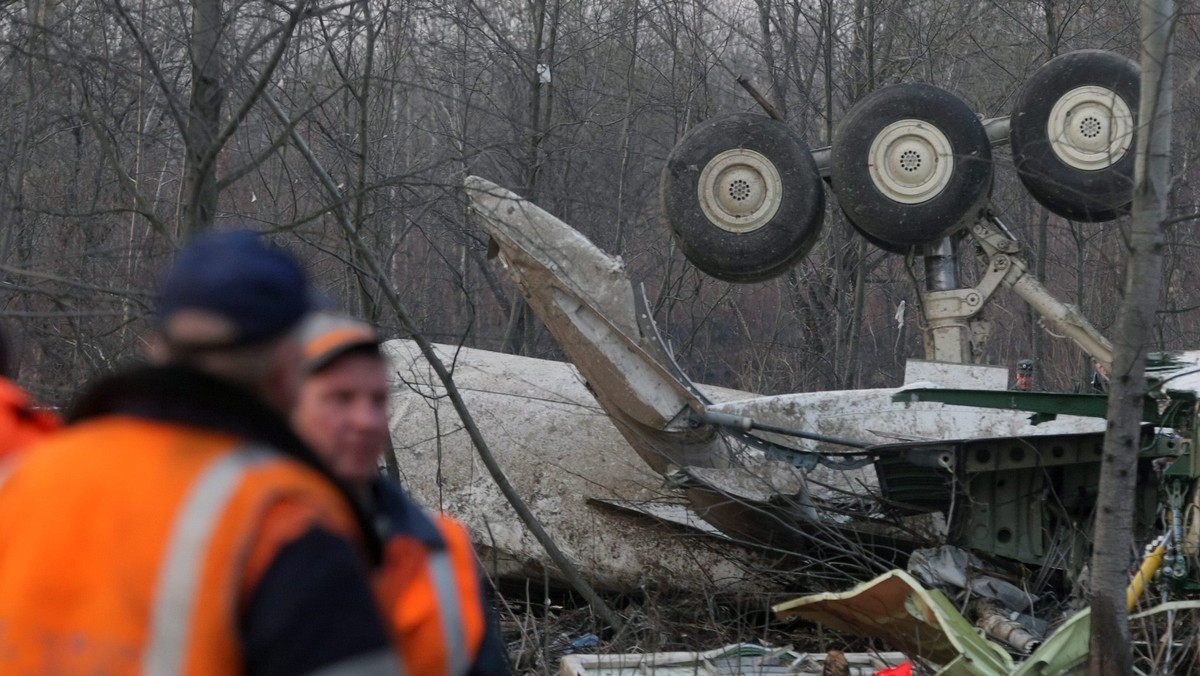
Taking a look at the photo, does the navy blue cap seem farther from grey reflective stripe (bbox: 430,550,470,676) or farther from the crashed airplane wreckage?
the crashed airplane wreckage

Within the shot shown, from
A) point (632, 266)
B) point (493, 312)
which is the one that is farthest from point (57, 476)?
point (493, 312)

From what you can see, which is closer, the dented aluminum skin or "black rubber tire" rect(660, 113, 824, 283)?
the dented aluminum skin

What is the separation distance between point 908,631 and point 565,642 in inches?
67.1

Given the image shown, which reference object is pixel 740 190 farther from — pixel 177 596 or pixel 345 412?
pixel 177 596

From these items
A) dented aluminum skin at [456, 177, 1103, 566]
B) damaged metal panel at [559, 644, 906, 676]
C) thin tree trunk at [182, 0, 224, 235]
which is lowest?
damaged metal panel at [559, 644, 906, 676]

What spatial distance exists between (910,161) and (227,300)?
6265mm

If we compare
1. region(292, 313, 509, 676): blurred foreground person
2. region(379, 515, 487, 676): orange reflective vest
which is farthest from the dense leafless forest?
region(379, 515, 487, 676): orange reflective vest

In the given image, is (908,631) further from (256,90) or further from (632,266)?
(632,266)

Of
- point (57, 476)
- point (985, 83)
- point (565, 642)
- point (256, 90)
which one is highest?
point (985, 83)

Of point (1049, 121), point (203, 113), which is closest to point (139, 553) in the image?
point (203, 113)

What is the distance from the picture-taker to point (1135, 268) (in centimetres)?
409

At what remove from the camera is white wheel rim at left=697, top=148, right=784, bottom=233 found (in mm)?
7395

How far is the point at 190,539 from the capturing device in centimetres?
134

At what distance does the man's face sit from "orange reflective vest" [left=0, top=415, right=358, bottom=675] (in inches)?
21.9
